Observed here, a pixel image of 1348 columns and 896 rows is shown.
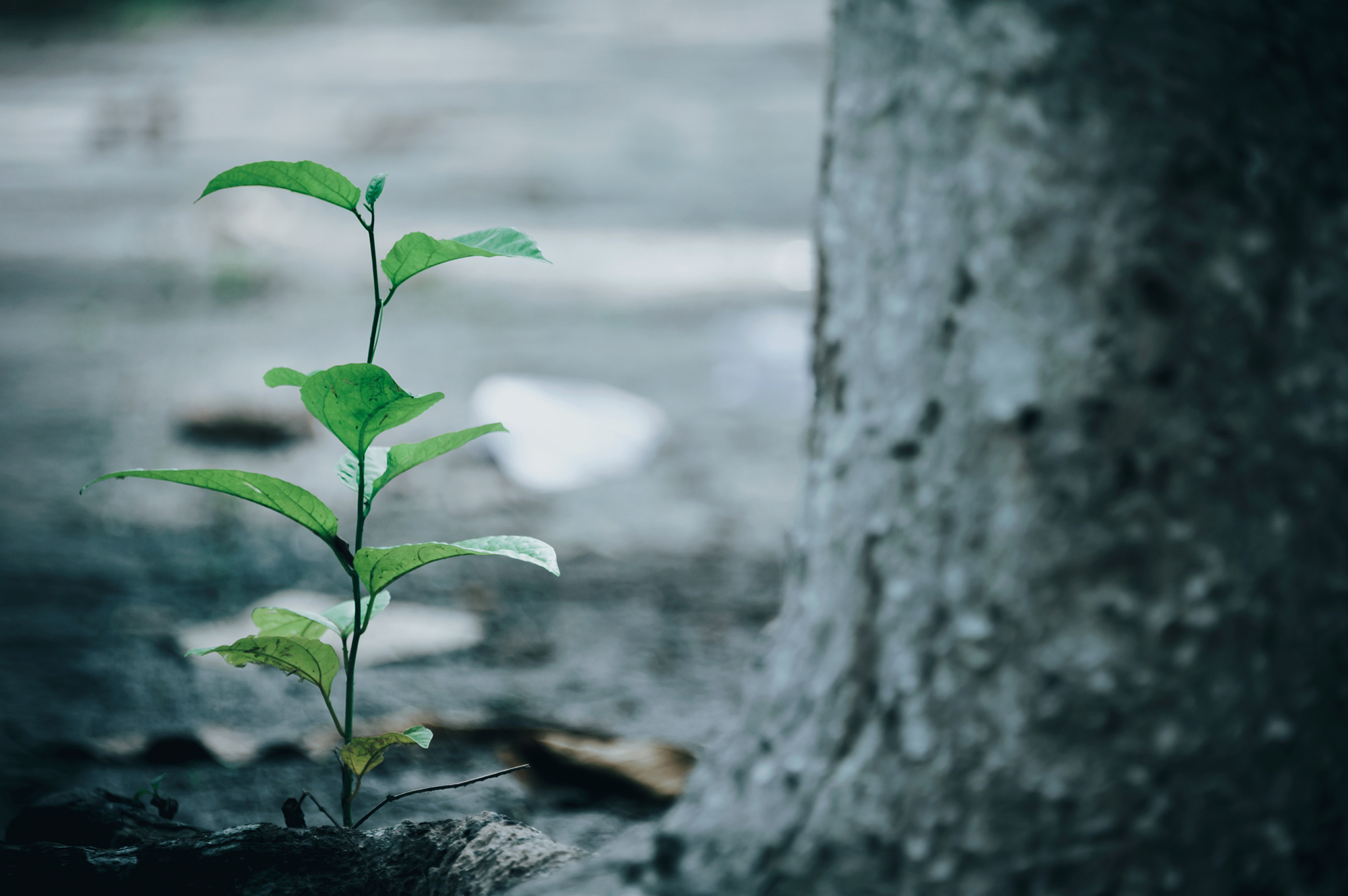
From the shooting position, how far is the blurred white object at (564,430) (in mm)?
2156

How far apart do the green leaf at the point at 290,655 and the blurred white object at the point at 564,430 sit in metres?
1.33

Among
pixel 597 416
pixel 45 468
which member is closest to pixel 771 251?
pixel 597 416

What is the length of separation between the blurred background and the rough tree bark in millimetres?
310

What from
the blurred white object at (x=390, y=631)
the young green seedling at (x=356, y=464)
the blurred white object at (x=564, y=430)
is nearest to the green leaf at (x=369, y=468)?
the young green seedling at (x=356, y=464)

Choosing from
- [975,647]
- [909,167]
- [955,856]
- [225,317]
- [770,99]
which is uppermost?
[770,99]

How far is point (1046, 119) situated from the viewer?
1.61 feet

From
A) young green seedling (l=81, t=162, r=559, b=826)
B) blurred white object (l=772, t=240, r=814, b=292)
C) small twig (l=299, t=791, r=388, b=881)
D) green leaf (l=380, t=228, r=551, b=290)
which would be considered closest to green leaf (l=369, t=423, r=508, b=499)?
young green seedling (l=81, t=162, r=559, b=826)

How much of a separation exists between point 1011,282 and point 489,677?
109 centimetres

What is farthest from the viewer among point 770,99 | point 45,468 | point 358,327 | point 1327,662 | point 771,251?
point 770,99

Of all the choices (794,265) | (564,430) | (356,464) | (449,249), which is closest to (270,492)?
(356,464)

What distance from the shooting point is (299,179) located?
0.65 meters

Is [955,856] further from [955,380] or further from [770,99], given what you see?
[770,99]

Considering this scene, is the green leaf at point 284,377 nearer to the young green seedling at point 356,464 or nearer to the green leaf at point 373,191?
the young green seedling at point 356,464

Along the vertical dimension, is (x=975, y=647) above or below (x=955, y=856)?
above
